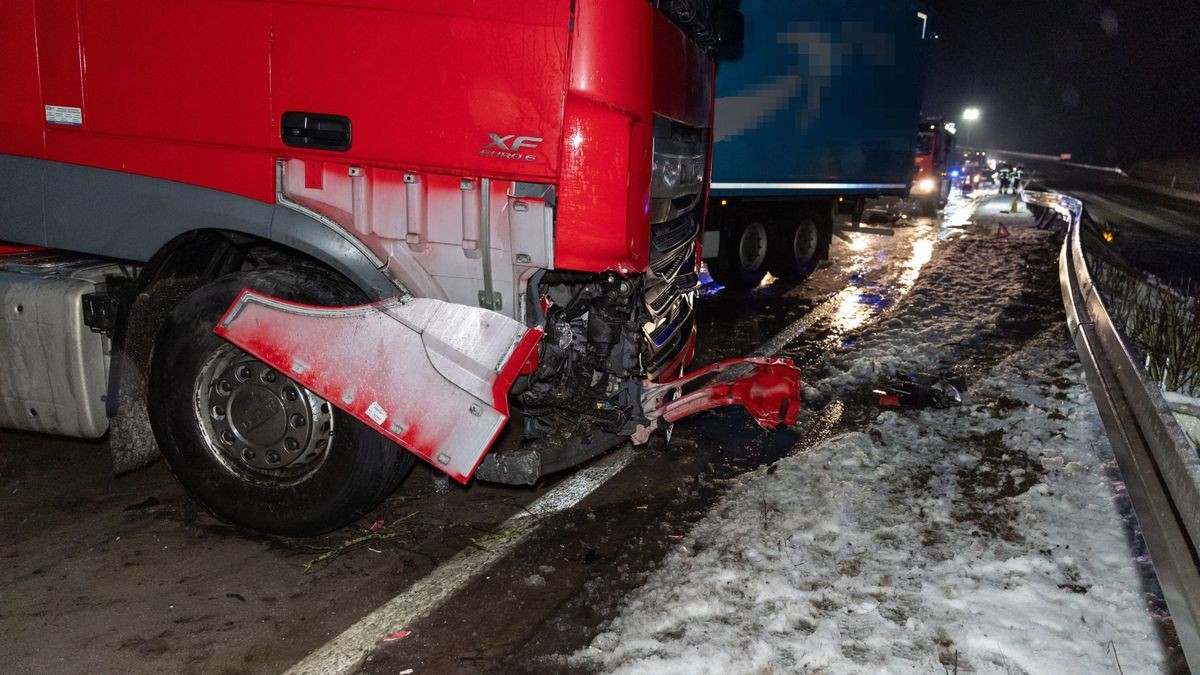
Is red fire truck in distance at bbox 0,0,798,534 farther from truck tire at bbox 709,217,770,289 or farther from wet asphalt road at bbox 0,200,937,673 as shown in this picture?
truck tire at bbox 709,217,770,289

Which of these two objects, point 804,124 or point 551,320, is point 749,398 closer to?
point 551,320

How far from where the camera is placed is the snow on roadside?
2877mm

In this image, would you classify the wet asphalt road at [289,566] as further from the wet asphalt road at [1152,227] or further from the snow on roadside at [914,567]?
the wet asphalt road at [1152,227]

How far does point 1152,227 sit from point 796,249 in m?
13.0

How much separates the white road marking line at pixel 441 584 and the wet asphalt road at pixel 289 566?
59mm

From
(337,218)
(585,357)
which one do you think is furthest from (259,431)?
(585,357)

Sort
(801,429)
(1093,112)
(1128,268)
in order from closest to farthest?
1. (801,429)
2. (1128,268)
3. (1093,112)

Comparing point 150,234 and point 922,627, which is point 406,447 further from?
point 922,627

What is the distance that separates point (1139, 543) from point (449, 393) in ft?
9.74

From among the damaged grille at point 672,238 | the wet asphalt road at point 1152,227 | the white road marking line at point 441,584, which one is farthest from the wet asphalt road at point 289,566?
the wet asphalt road at point 1152,227

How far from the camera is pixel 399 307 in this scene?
132 inches

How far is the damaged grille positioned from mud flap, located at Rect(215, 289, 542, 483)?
89 centimetres

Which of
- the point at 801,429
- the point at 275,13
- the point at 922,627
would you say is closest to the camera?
the point at 922,627

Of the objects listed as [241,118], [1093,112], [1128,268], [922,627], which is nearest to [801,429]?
[922,627]
